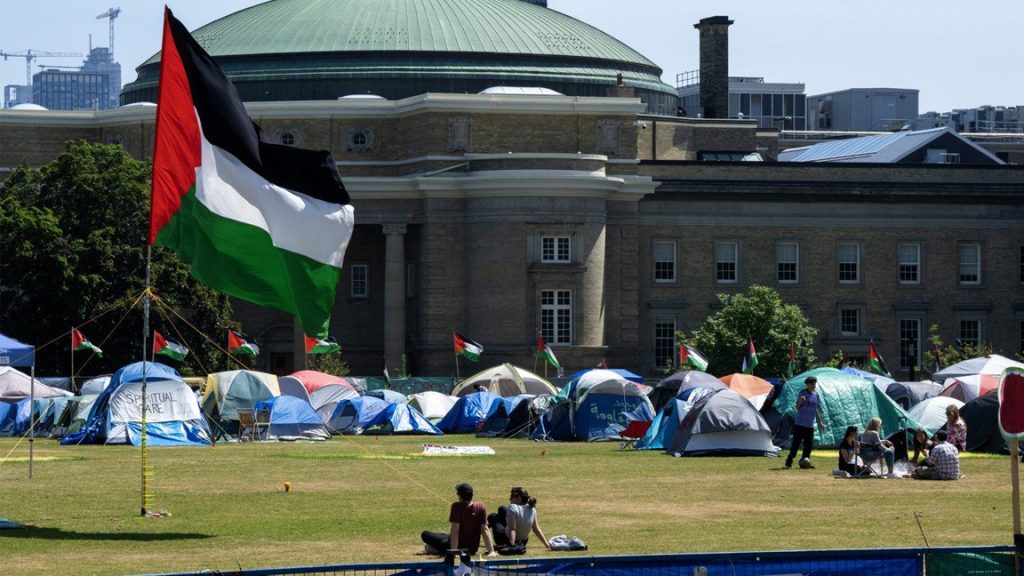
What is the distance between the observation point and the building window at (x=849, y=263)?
97.0 metres

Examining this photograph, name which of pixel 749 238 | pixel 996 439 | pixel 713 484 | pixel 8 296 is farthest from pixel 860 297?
pixel 713 484

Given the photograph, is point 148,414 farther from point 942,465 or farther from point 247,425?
point 942,465

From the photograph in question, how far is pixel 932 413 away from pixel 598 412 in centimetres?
981

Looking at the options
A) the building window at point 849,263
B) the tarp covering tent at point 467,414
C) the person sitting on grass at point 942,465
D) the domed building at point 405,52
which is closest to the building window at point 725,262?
the building window at point 849,263

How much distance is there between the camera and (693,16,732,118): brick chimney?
107 m

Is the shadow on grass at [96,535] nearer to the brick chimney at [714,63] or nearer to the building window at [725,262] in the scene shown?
the building window at [725,262]

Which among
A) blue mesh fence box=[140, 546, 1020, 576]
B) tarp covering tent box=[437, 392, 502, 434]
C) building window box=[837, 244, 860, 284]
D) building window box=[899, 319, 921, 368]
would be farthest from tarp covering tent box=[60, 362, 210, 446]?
building window box=[899, 319, 921, 368]

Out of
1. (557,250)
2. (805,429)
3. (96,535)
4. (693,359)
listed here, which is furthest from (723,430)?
(557,250)

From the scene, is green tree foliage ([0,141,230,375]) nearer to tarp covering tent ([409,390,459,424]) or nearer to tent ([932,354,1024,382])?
tarp covering tent ([409,390,459,424])

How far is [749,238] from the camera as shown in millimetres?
95938

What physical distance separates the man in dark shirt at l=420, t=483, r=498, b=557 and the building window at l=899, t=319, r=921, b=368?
240ft

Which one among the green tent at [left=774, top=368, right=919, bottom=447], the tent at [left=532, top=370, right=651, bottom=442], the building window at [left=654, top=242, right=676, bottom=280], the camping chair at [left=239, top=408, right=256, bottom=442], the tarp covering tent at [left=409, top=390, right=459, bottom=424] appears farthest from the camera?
the building window at [left=654, top=242, right=676, bottom=280]

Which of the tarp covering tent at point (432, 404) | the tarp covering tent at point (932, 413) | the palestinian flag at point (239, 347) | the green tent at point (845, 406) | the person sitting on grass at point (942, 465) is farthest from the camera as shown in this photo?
the palestinian flag at point (239, 347)

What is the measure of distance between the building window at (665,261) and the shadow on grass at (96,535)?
6914 cm
